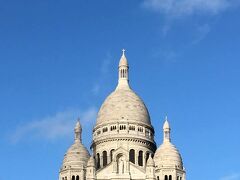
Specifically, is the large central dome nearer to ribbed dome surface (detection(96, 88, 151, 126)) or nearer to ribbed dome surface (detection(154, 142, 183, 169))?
ribbed dome surface (detection(96, 88, 151, 126))

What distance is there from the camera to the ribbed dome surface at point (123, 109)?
346 ft

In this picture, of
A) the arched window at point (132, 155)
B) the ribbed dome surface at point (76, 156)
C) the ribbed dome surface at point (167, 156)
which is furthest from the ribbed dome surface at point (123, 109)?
the ribbed dome surface at point (167, 156)

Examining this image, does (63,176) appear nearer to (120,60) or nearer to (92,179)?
(92,179)

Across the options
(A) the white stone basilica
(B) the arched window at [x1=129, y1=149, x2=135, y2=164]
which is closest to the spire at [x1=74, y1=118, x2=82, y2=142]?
(A) the white stone basilica

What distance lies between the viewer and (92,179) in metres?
92.6

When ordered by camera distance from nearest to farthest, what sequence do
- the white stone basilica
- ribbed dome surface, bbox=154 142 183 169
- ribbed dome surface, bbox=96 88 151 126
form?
the white stone basilica
ribbed dome surface, bbox=154 142 183 169
ribbed dome surface, bbox=96 88 151 126

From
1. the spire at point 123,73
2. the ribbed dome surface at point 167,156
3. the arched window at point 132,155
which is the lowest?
the ribbed dome surface at point 167,156

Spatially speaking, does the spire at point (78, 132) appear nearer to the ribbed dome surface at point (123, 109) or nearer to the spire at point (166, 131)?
the ribbed dome surface at point (123, 109)

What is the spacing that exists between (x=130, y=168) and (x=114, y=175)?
2413 millimetres

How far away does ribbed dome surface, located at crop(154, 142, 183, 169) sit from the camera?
318ft

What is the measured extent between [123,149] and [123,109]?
861 cm

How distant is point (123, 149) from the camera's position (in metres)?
99.1

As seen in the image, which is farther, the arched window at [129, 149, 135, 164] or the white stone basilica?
the arched window at [129, 149, 135, 164]

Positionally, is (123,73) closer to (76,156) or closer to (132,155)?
(132,155)
